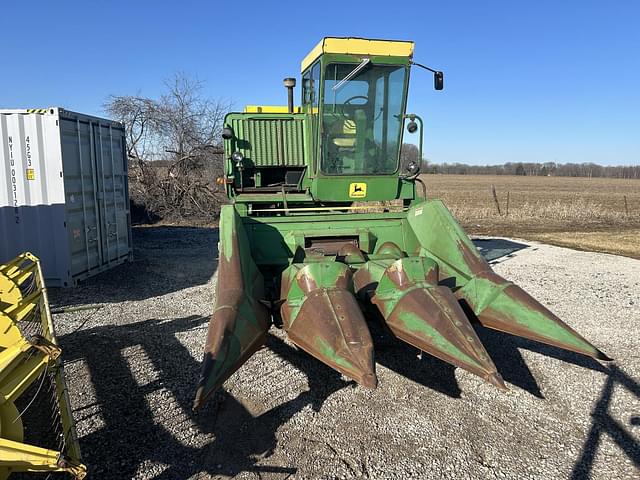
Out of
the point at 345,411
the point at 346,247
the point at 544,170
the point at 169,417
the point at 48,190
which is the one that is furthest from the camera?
the point at 544,170

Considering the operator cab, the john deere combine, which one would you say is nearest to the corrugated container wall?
the john deere combine

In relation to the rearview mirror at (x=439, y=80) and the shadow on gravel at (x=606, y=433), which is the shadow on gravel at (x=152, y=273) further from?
the shadow on gravel at (x=606, y=433)

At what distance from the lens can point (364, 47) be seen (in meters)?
5.25

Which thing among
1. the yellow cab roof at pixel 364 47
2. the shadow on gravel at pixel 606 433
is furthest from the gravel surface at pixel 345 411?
the yellow cab roof at pixel 364 47

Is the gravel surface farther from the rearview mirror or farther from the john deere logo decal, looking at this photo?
the rearview mirror

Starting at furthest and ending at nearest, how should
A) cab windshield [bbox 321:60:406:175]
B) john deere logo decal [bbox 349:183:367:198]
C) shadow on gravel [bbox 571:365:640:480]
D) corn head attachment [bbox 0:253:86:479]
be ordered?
1. john deere logo decal [bbox 349:183:367:198]
2. cab windshield [bbox 321:60:406:175]
3. shadow on gravel [bbox 571:365:640:480]
4. corn head attachment [bbox 0:253:86:479]

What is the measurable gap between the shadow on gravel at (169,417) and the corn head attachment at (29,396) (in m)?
0.32

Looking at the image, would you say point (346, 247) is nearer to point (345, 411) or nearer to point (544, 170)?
point (345, 411)

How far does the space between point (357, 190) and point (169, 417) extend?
10.7ft

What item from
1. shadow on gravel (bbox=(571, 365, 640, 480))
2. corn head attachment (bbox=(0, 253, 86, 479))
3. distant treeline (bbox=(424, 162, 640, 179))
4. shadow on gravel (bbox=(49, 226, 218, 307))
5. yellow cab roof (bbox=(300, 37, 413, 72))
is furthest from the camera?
distant treeline (bbox=(424, 162, 640, 179))

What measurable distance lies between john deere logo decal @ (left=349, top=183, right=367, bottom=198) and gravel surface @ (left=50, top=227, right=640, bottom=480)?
1644 millimetres

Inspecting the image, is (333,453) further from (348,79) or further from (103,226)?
(103,226)

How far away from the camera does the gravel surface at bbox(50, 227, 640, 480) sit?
2.87m

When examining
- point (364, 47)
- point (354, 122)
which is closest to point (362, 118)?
point (354, 122)
